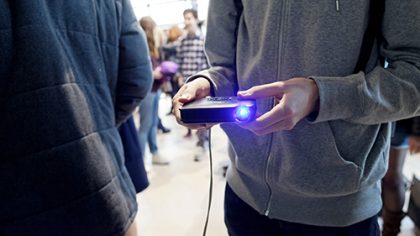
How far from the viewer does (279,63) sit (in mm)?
580

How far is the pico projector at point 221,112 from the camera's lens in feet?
1.55

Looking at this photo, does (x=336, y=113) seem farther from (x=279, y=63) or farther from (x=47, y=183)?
(x=47, y=183)

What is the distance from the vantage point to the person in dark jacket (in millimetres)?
599

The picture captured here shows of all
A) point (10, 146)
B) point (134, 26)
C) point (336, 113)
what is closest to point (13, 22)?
point (10, 146)

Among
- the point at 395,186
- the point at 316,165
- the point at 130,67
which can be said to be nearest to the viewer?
the point at 316,165

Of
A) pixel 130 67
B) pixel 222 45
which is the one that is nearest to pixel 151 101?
pixel 130 67

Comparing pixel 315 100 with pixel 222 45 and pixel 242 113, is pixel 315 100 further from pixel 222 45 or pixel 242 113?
pixel 222 45

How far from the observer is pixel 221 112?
18.8 inches

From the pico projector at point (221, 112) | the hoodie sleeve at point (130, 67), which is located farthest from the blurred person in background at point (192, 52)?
the pico projector at point (221, 112)

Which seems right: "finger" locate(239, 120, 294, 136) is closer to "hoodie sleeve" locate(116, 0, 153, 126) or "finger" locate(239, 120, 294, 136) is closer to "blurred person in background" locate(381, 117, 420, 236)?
"hoodie sleeve" locate(116, 0, 153, 126)

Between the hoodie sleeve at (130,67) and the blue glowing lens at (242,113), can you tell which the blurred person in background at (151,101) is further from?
the blue glowing lens at (242,113)

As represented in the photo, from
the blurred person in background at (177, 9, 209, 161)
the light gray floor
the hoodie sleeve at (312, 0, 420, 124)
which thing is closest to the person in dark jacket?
the hoodie sleeve at (312, 0, 420, 124)

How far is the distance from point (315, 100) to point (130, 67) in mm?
692

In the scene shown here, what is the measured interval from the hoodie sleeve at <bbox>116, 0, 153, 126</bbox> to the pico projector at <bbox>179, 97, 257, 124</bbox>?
22.1 inches
